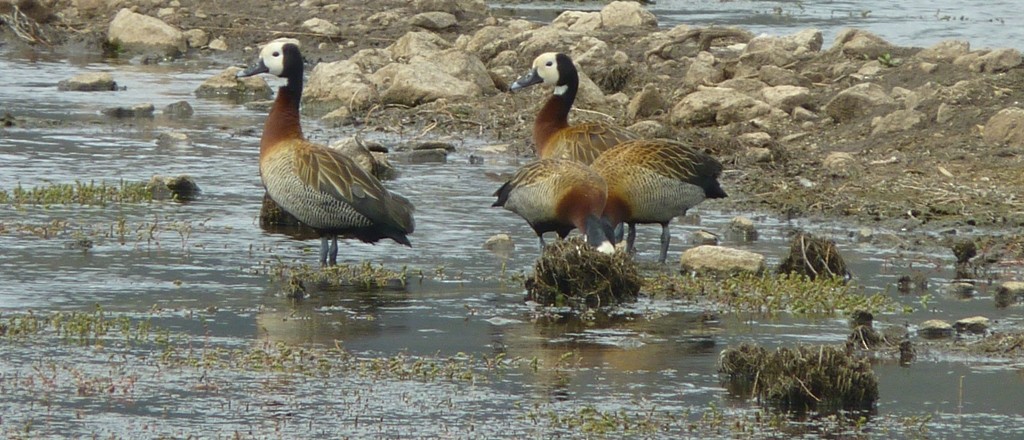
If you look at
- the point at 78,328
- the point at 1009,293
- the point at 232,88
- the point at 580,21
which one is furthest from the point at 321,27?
the point at 78,328

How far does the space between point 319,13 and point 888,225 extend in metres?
17.5

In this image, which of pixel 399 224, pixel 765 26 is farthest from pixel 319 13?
pixel 399 224

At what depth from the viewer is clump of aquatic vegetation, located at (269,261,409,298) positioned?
11.5 metres

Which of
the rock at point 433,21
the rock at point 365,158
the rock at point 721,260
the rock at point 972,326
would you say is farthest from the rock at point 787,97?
the rock at point 433,21

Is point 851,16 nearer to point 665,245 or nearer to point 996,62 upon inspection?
point 996,62

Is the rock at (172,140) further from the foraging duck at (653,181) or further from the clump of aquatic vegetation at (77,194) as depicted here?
the foraging duck at (653,181)

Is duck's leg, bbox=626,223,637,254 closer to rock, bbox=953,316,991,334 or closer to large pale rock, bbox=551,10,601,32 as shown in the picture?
rock, bbox=953,316,991,334

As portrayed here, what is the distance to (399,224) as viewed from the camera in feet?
40.3

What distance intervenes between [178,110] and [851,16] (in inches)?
A: 618

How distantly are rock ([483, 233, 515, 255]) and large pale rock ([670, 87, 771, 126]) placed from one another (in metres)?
5.52

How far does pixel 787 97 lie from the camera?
18906 mm

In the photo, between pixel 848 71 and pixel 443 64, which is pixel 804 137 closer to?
pixel 848 71

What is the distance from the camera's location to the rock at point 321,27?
28250 mm

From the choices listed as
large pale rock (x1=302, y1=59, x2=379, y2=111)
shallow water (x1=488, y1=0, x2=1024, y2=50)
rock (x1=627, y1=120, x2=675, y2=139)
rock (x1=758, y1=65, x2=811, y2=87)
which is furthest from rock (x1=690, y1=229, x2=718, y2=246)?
shallow water (x1=488, y1=0, x2=1024, y2=50)
